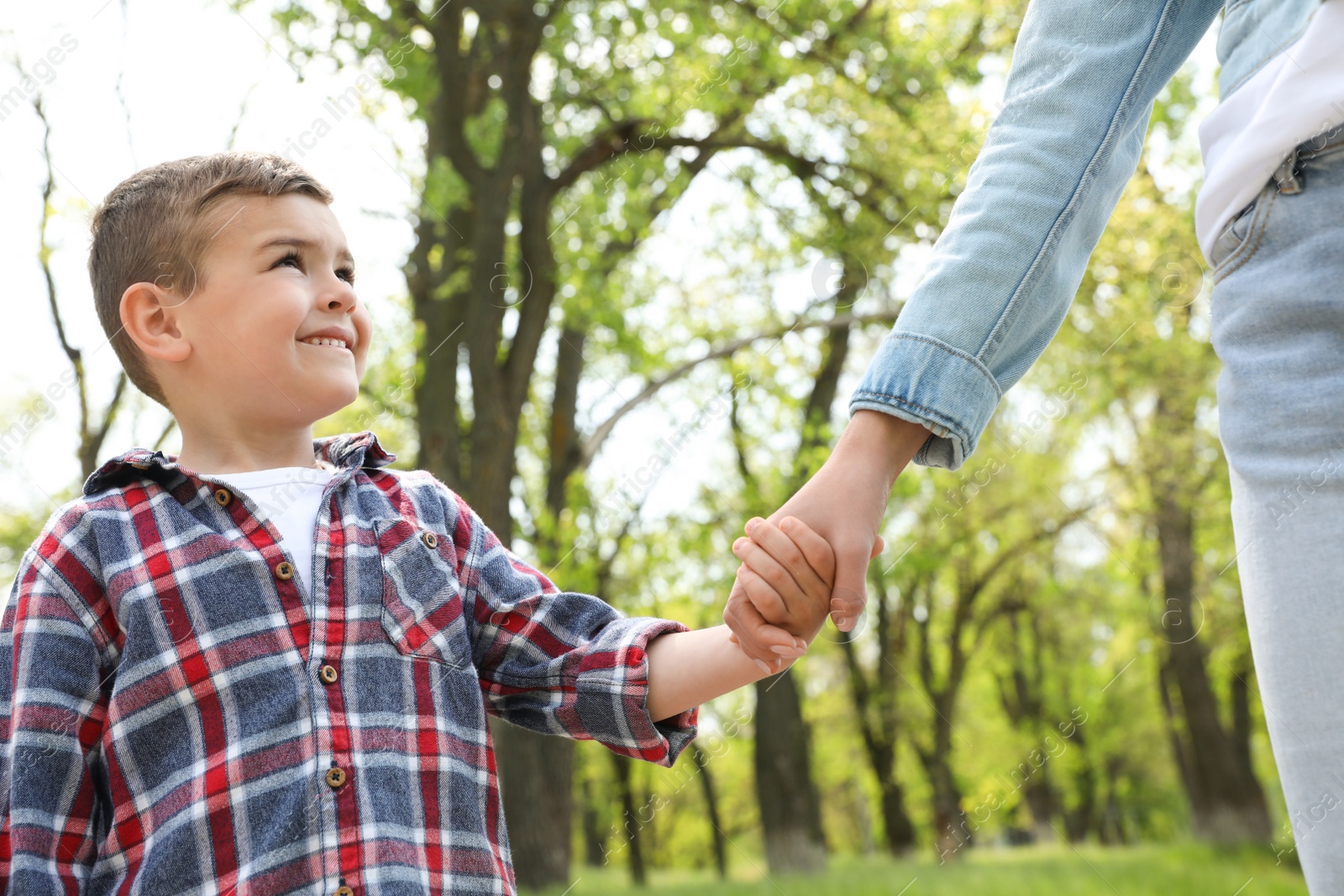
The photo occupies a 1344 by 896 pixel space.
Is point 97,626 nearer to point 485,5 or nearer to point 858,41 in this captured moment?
point 485,5

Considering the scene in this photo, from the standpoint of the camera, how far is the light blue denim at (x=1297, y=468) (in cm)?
111

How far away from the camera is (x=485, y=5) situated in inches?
263

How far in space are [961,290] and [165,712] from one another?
1.27m

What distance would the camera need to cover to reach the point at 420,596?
172 cm

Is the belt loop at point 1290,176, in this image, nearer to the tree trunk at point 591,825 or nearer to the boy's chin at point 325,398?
the boy's chin at point 325,398

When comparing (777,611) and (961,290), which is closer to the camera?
(961,290)

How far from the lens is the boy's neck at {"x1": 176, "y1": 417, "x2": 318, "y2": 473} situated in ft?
6.00

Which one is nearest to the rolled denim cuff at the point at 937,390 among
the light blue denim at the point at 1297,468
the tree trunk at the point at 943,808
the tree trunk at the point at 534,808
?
the light blue denim at the point at 1297,468

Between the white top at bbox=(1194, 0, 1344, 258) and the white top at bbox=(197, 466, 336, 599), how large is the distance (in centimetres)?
139

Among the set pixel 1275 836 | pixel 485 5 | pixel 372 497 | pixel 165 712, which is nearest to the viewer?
pixel 165 712

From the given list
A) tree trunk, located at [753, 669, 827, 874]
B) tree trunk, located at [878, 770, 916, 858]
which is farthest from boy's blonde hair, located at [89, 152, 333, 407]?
tree trunk, located at [878, 770, 916, 858]

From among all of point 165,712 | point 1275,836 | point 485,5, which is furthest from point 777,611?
point 1275,836

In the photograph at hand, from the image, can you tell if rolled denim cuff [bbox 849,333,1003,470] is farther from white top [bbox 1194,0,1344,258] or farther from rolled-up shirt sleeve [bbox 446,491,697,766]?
rolled-up shirt sleeve [bbox 446,491,697,766]

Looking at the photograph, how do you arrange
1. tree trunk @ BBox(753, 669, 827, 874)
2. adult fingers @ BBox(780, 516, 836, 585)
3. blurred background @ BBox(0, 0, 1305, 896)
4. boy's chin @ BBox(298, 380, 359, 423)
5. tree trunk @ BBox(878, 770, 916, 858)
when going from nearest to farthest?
adult fingers @ BBox(780, 516, 836, 585), boy's chin @ BBox(298, 380, 359, 423), blurred background @ BBox(0, 0, 1305, 896), tree trunk @ BBox(753, 669, 827, 874), tree trunk @ BBox(878, 770, 916, 858)
